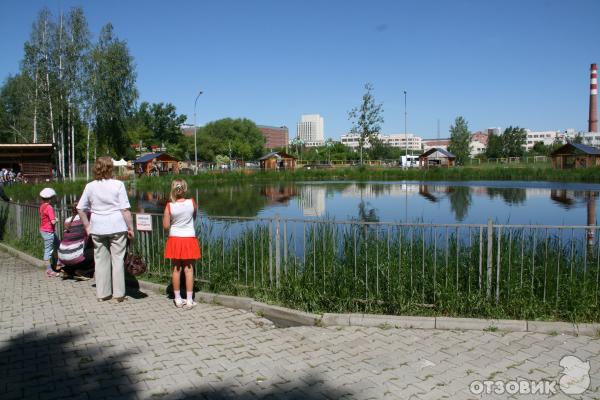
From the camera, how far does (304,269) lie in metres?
6.65

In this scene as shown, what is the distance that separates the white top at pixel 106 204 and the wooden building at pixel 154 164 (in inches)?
2133

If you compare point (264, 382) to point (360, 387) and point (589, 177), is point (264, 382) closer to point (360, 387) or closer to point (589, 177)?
point (360, 387)

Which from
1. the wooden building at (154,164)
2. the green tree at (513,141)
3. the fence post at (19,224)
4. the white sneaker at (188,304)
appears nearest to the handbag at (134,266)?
the white sneaker at (188,304)

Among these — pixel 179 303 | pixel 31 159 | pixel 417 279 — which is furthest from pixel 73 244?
pixel 31 159

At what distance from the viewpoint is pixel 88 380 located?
13.5ft

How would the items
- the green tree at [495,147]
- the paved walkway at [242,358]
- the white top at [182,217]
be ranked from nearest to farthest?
the paved walkway at [242,358]
the white top at [182,217]
the green tree at [495,147]

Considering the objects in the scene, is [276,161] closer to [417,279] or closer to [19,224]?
[19,224]

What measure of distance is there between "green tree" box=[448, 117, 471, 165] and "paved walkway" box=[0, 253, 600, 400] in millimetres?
80124

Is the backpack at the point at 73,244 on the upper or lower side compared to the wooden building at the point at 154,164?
lower

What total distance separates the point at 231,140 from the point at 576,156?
73.8m

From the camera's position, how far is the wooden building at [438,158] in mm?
75312

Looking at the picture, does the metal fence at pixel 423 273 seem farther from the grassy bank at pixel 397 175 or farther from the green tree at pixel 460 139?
the green tree at pixel 460 139

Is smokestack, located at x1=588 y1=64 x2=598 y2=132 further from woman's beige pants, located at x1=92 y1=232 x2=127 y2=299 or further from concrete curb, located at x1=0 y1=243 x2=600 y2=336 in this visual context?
woman's beige pants, located at x1=92 y1=232 x2=127 y2=299

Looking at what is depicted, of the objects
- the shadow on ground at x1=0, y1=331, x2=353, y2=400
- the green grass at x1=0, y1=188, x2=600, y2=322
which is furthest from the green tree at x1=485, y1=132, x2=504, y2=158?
the shadow on ground at x1=0, y1=331, x2=353, y2=400
